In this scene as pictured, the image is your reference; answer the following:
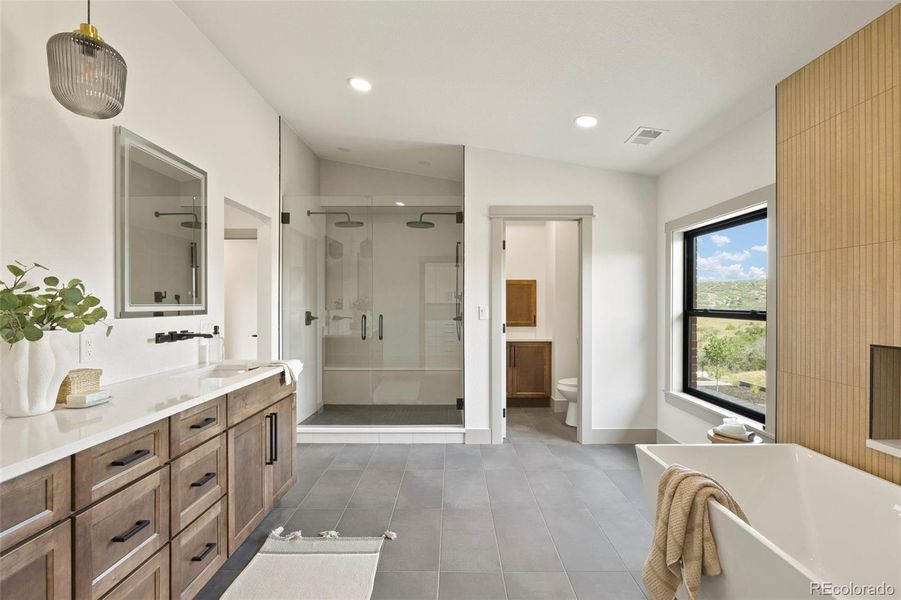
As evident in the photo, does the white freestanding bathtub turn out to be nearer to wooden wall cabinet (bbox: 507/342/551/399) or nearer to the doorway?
wooden wall cabinet (bbox: 507/342/551/399)

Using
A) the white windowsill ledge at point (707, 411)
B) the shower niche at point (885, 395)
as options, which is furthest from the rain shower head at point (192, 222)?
the white windowsill ledge at point (707, 411)

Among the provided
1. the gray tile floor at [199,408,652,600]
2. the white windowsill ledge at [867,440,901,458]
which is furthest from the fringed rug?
the white windowsill ledge at [867,440,901,458]

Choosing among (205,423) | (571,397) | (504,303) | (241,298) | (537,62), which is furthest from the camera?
(241,298)

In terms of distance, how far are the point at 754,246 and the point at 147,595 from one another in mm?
3625

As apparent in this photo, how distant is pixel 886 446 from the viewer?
5.32 feet

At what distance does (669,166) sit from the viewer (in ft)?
11.9

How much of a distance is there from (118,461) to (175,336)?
3.73 feet

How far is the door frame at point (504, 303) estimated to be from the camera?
3.81 m

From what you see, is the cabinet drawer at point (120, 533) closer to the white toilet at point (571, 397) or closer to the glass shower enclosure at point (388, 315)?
the glass shower enclosure at point (388, 315)

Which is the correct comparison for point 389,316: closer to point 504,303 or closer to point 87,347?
point 504,303

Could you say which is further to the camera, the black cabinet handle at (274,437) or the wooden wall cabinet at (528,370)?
the wooden wall cabinet at (528,370)

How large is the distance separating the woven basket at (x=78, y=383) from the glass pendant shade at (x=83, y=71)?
3.01 ft

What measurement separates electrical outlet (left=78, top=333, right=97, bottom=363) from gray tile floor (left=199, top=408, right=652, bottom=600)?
45.4 inches

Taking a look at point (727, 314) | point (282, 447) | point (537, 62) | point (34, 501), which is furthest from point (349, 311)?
point (727, 314)
